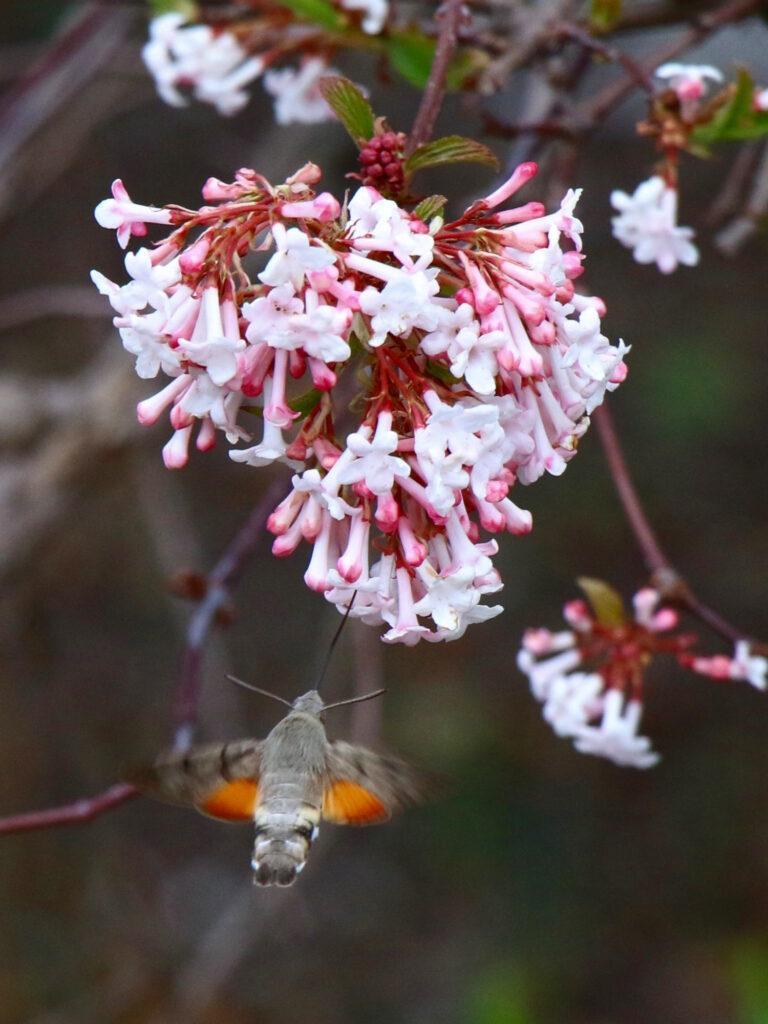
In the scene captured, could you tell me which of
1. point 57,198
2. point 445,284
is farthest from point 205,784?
point 57,198

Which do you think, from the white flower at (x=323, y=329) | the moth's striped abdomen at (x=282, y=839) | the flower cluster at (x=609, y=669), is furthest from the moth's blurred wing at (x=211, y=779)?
the white flower at (x=323, y=329)

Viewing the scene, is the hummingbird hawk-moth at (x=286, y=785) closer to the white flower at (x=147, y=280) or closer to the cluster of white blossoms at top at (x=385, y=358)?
the cluster of white blossoms at top at (x=385, y=358)

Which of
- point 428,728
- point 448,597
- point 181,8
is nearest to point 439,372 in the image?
point 448,597

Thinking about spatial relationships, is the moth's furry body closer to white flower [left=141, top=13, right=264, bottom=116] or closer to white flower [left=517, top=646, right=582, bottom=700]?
white flower [left=517, top=646, right=582, bottom=700]

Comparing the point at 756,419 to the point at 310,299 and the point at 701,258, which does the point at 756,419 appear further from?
the point at 310,299

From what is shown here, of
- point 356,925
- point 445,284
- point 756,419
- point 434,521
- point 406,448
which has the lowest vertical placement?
point 356,925

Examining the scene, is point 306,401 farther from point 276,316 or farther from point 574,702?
point 574,702
